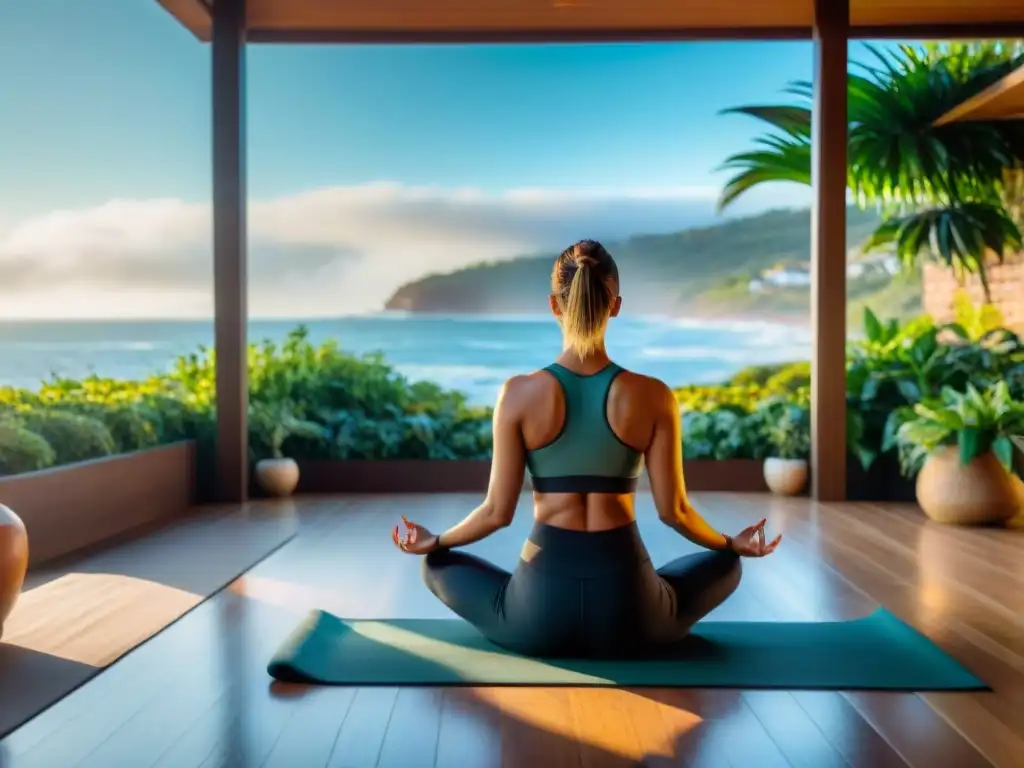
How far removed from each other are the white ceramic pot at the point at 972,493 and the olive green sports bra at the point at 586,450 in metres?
3.31

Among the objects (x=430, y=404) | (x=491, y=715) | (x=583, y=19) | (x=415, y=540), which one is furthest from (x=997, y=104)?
(x=491, y=715)

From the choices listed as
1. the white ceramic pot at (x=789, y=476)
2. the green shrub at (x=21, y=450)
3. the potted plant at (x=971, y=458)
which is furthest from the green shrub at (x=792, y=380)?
the green shrub at (x=21, y=450)

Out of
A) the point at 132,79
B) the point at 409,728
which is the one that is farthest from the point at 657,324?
the point at 409,728

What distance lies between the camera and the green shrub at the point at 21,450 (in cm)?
428

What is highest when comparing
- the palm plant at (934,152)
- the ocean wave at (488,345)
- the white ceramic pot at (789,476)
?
the palm plant at (934,152)

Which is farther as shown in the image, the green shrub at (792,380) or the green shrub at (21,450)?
the green shrub at (792,380)

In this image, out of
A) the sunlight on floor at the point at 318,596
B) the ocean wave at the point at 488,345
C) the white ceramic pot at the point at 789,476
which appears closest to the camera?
the sunlight on floor at the point at 318,596

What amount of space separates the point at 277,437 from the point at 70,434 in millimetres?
1739

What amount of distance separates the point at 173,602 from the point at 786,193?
26.3ft

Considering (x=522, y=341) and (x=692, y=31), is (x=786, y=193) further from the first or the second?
(x=692, y=31)

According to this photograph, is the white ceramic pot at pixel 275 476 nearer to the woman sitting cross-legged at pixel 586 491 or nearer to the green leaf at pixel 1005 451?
the woman sitting cross-legged at pixel 586 491

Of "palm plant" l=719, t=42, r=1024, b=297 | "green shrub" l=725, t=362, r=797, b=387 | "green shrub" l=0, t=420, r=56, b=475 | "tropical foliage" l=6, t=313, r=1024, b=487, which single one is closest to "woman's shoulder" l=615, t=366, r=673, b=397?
"green shrub" l=0, t=420, r=56, b=475

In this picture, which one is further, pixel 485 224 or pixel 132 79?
pixel 485 224

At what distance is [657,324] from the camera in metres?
10.3
